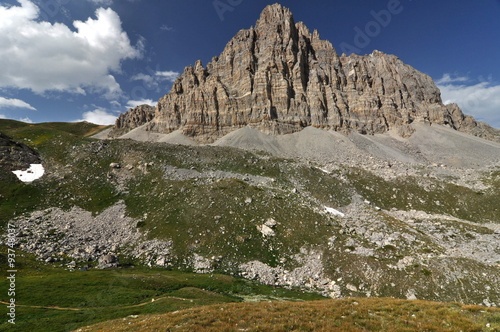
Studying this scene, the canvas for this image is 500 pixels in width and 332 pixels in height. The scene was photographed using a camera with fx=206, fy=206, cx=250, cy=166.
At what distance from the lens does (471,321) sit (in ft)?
45.9

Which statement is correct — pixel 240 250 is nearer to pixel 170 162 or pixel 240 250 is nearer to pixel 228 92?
pixel 170 162

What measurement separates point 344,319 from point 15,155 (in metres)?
99.3

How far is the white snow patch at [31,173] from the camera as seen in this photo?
2393 inches

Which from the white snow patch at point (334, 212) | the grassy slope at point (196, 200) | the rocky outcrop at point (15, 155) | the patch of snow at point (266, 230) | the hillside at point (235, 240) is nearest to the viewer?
the hillside at point (235, 240)

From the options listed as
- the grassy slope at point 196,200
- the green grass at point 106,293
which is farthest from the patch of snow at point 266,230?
the green grass at point 106,293

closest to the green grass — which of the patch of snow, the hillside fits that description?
the hillside

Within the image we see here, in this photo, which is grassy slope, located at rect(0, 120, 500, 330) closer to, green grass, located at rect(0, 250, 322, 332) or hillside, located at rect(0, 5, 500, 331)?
green grass, located at rect(0, 250, 322, 332)

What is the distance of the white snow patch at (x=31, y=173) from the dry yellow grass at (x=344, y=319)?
66.4 meters

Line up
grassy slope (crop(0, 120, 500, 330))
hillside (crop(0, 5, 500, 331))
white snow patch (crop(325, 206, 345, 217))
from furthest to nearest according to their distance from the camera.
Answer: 1. white snow patch (crop(325, 206, 345, 217))
2. grassy slope (crop(0, 120, 500, 330))
3. hillside (crop(0, 5, 500, 331))

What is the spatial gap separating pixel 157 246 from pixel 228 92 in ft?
540

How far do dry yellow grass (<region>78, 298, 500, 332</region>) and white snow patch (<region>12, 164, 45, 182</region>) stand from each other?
66.4m

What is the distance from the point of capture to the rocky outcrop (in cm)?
6344

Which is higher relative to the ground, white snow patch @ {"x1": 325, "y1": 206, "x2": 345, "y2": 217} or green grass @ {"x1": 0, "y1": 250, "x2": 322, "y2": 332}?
white snow patch @ {"x1": 325, "y1": 206, "x2": 345, "y2": 217}

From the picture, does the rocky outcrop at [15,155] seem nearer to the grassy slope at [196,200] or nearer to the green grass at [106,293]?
the grassy slope at [196,200]
